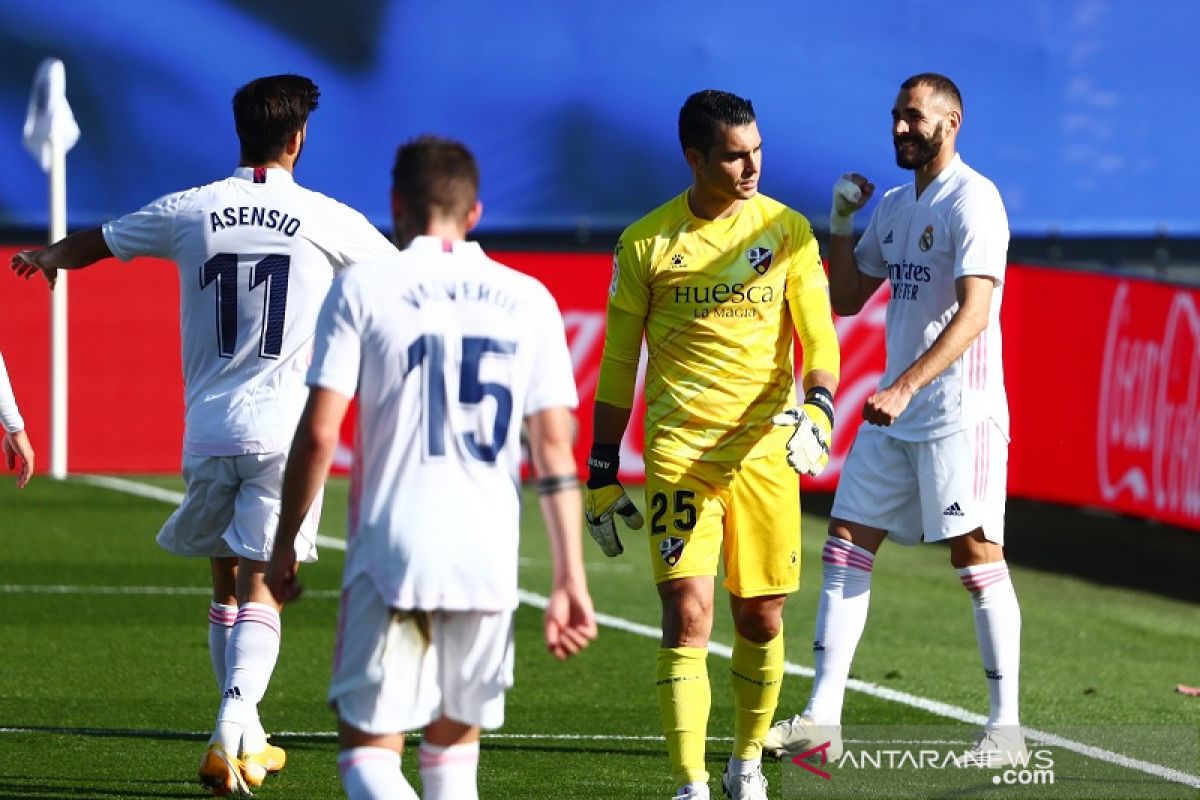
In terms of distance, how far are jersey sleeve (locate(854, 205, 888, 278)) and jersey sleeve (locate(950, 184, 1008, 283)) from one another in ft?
1.42

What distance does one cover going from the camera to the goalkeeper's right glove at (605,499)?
259 inches

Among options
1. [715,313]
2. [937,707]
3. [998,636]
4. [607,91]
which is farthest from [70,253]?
[607,91]

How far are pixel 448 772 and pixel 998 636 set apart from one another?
3.16 metres

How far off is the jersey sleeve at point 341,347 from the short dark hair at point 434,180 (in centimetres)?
25

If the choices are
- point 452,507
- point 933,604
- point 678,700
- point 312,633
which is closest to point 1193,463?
point 933,604

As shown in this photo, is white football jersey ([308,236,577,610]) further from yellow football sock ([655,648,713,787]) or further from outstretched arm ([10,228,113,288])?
outstretched arm ([10,228,113,288])

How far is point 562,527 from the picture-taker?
4.66 meters

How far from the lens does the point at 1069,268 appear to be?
1489 cm

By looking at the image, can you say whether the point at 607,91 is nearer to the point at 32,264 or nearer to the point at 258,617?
the point at 32,264

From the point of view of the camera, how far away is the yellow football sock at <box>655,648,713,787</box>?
6.32 meters

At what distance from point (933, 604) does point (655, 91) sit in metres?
9.75

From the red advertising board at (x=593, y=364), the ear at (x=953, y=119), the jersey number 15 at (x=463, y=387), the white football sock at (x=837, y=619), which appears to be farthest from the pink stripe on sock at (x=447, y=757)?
the red advertising board at (x=593, y=364)

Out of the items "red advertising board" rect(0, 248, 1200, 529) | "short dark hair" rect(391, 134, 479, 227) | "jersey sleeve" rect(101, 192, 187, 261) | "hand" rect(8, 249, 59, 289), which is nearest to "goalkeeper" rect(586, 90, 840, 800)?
"jersey sleeve" rect(101, 192, 187, 261)

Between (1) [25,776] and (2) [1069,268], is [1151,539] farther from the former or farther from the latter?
(1) [25,776]
